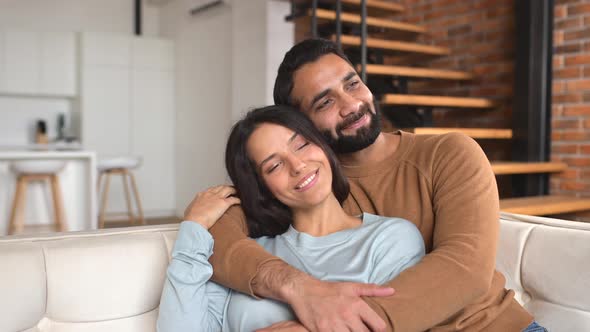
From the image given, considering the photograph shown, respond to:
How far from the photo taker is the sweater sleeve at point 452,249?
4.13ft

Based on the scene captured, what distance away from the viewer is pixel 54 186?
204 inches

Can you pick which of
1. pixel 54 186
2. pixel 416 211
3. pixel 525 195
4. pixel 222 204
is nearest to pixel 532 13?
pixel 525 195

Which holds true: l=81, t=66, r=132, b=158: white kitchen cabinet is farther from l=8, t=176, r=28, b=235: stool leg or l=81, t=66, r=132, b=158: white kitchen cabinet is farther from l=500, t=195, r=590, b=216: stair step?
l=500, t=195, r=590, b=216: stair step

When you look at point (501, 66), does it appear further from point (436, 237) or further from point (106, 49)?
point (106, 49)

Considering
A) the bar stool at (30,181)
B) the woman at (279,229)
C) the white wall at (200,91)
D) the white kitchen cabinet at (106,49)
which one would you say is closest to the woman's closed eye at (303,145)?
the woman at (279,229)

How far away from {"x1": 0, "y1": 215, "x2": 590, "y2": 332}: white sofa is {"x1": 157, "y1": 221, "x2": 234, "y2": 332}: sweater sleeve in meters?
0.12

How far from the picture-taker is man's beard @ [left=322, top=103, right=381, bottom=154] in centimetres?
171

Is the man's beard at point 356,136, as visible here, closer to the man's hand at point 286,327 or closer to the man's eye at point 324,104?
the man's eye at point 324,104

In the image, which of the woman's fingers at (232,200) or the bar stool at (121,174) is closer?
the woman's fingers at (232,200)

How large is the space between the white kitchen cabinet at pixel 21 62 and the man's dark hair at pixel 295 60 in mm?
Result: 6072

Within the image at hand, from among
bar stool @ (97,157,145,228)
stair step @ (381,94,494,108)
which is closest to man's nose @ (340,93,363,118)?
stair step @ (381,94,494,108)

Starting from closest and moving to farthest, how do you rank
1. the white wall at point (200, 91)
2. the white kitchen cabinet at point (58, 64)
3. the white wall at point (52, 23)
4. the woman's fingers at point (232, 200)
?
the woman's fingers at point (232, 200)
the white wall at point (200, 91)
the white kitchen cabinet at point (58, 64)
the white wall at point (52, 23)

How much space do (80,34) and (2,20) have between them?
90 cm

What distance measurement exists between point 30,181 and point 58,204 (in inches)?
14.7
